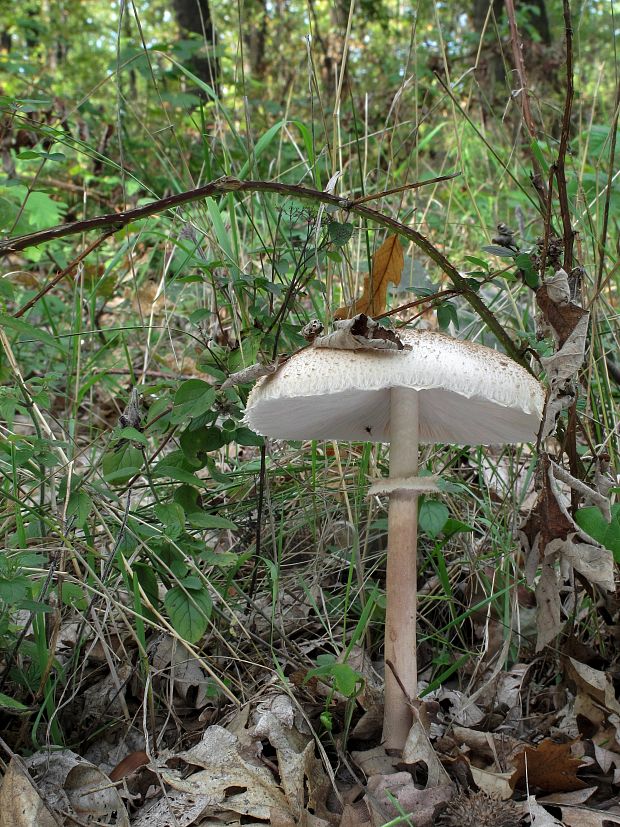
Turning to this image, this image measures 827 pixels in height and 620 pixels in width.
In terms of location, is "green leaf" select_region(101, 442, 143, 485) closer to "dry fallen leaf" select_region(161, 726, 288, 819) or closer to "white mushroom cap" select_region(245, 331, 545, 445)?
"white mushroom cap" select_region(245, 331, 545, 445)

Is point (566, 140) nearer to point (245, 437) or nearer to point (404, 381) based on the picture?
point (404, 381)

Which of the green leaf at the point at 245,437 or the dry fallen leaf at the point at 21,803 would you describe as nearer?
the dry fallen leaf at the point at 21,803

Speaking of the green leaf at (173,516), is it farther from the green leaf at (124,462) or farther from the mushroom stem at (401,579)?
the mushroom stem at (401,579)

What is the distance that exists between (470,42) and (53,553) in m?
10.00

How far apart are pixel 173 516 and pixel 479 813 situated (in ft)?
3.54

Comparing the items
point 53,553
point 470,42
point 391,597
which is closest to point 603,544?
point 391,597

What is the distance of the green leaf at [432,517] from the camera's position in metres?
2.18

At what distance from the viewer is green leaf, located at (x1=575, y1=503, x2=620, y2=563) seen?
1849mm

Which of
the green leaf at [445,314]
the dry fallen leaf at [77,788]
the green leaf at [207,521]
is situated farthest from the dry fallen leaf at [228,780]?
the green leaf at [445,314]

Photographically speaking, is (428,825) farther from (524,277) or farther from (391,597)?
(524,277)

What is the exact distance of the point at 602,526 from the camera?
1914 millimetres

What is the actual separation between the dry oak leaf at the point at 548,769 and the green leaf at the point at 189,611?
3.00ft

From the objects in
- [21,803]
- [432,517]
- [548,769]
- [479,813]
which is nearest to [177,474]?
[432,517]

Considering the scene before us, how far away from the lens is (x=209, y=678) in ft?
7.72
